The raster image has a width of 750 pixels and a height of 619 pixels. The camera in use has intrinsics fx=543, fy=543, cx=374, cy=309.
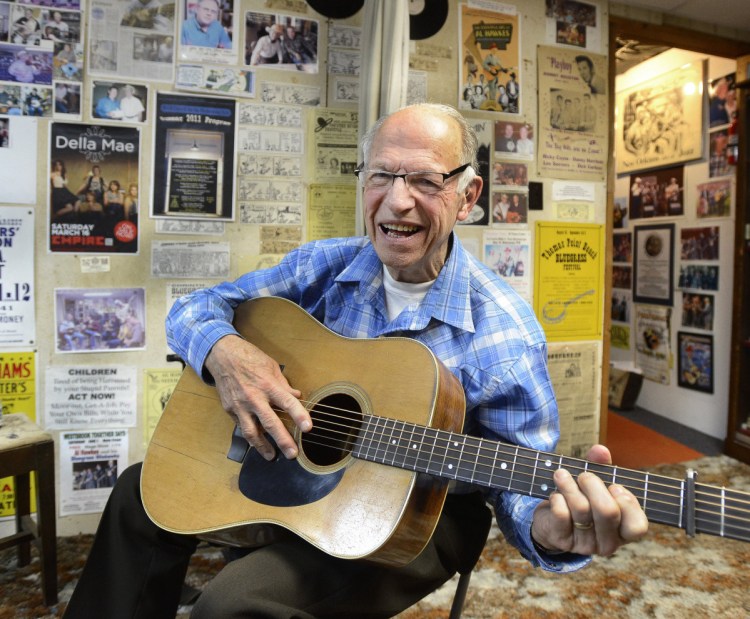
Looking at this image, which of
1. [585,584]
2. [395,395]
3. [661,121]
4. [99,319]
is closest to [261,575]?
[395,395]

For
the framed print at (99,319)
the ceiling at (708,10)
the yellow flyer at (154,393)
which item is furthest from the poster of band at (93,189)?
the ceiling at (708,10)

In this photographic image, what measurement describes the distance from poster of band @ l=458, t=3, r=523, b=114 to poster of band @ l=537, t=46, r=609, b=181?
0.53ft

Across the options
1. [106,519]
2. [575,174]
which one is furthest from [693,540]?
[106,519]

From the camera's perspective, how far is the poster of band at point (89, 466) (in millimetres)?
2203

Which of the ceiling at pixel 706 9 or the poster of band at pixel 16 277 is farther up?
the ceiling at pixel 706 9

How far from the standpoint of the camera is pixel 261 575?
3.17 feet

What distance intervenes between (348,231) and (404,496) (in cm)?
168

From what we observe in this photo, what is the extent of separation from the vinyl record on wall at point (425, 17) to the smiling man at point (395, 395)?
4.71 ft

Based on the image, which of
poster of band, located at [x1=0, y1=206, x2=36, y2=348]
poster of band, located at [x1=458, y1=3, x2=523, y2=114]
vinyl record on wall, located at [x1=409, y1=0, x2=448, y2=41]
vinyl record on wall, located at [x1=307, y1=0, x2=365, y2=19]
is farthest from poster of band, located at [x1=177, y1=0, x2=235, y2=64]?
poster of band, located at [x1=458, y1=3, x2=523, y2=114]

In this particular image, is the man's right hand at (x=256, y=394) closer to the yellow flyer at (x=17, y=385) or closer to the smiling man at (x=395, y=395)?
the smiling man at (x=395, y=395)

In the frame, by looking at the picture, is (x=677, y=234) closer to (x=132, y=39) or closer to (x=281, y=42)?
(x=281, y=42)

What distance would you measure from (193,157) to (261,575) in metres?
1.76

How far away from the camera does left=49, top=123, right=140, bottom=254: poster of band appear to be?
6.87ft

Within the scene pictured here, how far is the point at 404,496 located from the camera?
0.92m
